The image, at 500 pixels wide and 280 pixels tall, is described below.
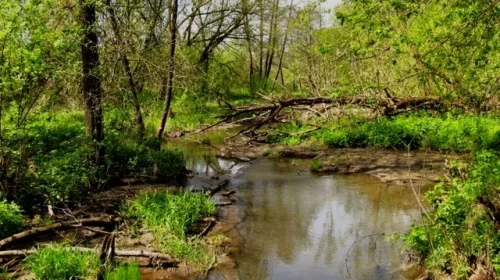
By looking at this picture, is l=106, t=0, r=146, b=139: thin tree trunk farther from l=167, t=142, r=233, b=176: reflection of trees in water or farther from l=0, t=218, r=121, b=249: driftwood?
l=0, t=218, r=121, b=249: driftwood

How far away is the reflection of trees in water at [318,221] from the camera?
825 centimetres

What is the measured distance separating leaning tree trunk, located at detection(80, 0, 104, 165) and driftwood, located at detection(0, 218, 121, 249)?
3.12 meters

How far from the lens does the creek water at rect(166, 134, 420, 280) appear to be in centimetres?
793

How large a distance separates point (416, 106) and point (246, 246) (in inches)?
494

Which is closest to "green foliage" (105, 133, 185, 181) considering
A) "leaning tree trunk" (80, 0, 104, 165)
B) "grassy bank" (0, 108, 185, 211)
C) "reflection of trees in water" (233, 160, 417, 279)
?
"grassy bank" (0, 108, 185, 211)

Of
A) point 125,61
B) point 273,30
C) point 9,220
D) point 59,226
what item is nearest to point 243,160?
point 125,61

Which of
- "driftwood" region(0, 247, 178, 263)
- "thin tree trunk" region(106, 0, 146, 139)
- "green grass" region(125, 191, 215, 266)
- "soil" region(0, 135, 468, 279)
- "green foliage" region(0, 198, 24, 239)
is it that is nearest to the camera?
"driftwood" region(0, 247, 178, 263)

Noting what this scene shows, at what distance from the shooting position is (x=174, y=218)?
30.5 feet

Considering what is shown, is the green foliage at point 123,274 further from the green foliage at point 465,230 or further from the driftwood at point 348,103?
the driftwood at point 348,103

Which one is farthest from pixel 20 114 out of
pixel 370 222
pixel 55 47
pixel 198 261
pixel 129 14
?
pixel 370 222

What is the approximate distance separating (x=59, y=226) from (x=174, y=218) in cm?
204

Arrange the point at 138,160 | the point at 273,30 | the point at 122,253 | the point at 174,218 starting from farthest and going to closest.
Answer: the point at 273,30 → the point at 138,160 → the point at 174,218 → the point at 122,253

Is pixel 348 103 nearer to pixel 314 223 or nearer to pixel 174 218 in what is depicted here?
pixel 314 223

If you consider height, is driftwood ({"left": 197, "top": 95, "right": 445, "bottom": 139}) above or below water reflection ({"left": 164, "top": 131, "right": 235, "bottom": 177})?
above
